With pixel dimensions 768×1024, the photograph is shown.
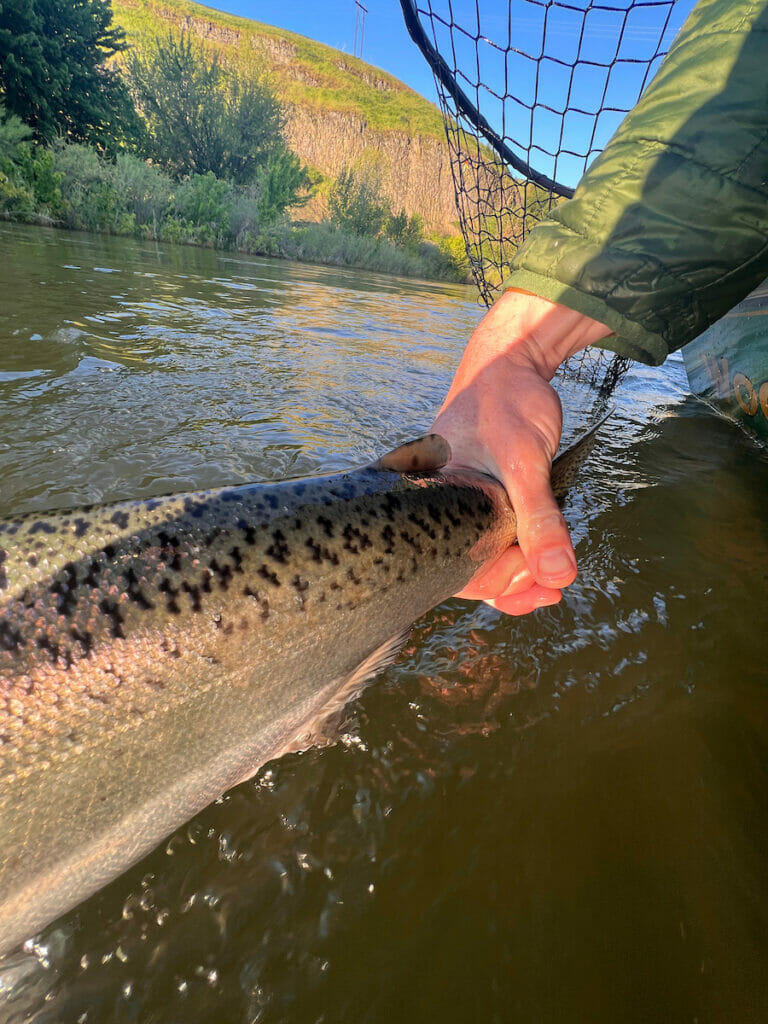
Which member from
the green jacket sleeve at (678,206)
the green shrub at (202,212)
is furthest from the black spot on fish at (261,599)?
the green shrub at (202,212)

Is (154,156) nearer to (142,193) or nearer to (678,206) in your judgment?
(142,193)

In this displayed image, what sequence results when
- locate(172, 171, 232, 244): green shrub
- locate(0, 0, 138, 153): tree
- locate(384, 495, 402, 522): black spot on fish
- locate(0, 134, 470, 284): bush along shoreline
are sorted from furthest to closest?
1. locate(0, 0, 138, 153): tree
2. locate(172, 171, 232, 244): green shrub
3. locate(0, 134, 470, 284): bush along shoreline
4. locate(384, 495, 402, 522): black spot on fish

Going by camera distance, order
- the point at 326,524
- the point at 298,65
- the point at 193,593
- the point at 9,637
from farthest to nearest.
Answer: the point at 298,65 < the point at 326,524 < the point at 193,593 < the point at 9,637

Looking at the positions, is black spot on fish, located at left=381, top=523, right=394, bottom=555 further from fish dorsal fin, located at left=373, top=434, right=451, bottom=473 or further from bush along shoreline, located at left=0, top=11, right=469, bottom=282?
bush along shoreline, located at left=0, top=11, right=469, bottom=282

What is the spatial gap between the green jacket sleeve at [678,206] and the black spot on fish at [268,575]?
1.53 meters

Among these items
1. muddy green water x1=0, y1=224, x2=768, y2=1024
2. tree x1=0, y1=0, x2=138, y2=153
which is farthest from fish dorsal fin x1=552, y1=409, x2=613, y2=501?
tree x1=0, y1=0, x2=138, y2=153

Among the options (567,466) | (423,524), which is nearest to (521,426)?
(567,466)

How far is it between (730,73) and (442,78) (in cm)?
484

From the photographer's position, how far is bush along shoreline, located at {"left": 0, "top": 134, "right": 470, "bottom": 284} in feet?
59.0

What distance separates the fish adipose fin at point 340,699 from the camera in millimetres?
1727

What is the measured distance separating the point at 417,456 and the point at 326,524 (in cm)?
51

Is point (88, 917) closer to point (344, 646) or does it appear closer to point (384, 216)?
point (344, 646)

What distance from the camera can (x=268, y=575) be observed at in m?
1.44

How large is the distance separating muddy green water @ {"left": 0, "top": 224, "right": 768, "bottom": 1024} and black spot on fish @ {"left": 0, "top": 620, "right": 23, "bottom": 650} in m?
0.78
